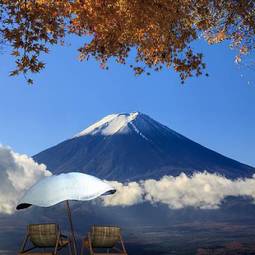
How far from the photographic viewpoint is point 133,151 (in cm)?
18000

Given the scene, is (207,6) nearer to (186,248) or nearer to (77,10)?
(77,10)

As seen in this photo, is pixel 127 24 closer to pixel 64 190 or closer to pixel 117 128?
pixel 64 190

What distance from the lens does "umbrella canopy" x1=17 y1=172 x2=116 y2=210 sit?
33.8 ft

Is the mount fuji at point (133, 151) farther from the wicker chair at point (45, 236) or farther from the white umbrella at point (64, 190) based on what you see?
the white umbrella at point (64, 190)

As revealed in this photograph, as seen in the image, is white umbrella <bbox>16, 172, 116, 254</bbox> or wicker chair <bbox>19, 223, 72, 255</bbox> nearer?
white umbrella <bbox>16, 172, 116, 254</bbox>

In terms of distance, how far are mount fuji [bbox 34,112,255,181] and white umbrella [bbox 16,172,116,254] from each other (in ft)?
529

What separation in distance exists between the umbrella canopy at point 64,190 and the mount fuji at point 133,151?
16116 centimetres

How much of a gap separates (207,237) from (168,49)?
16807 cm

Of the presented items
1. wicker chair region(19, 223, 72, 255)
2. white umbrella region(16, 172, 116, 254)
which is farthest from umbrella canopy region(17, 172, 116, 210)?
wicker chair region(19, 223, 72, 255)

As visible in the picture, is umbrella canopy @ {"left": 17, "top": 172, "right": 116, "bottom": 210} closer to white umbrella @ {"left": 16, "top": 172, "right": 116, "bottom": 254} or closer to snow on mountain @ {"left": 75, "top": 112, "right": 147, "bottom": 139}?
white umbrella @ {"left": 16, "top": 172, "right": 116, "bottom": 254}

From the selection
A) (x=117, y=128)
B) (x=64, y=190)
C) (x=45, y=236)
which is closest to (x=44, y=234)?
(x=45, y=236)

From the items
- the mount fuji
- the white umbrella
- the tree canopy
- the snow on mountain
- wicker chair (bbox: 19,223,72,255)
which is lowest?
→ wicker chair (bbox: 19,223,72,255)

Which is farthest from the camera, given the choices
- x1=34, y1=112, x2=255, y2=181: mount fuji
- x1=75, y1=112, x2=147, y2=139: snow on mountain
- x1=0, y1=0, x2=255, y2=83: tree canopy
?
x1=75, y1=112, x2=147, y2=139: snow on mountain

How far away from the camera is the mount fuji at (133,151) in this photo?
179m
